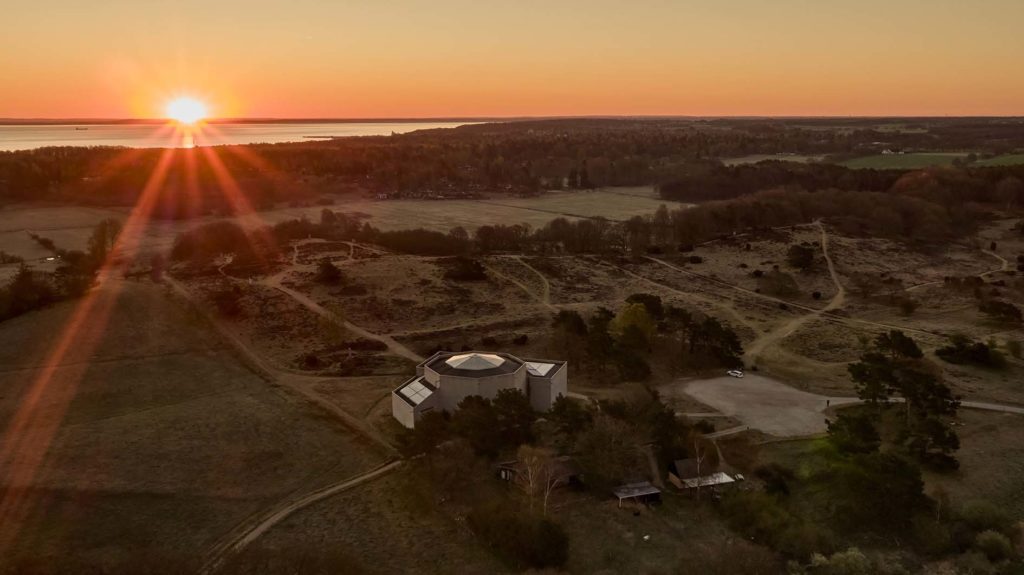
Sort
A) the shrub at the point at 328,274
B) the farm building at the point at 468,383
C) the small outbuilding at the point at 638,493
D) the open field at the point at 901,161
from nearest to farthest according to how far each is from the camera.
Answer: the small outbuilding at the point at 638,493
the farm building at the point at 468,383
the shrub at the point at 328,274
the open field at the point at 901,161

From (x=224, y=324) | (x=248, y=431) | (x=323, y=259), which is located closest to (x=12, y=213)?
(x=323, y=259)

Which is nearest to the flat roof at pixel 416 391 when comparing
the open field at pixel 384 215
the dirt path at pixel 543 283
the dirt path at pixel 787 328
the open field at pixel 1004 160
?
the dirt path at pixel 787 328

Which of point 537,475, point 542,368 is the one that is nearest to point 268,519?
point 537,475

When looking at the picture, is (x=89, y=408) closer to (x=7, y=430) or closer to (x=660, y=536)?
(x=7, y=430)

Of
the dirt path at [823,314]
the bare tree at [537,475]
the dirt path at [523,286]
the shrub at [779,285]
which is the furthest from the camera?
the shrub at [779,285]

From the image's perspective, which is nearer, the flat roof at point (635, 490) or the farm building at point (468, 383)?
the flat roof at point (635, 490)

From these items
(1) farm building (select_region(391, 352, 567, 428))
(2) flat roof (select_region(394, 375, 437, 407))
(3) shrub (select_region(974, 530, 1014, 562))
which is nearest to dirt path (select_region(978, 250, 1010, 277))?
(3) shrub (select_region(974, 530, 1014, 562))

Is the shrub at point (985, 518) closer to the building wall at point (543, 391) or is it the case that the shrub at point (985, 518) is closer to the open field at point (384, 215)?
the building wall at point (543, 391)

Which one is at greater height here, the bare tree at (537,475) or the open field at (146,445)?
the bare tree at (537,475)
